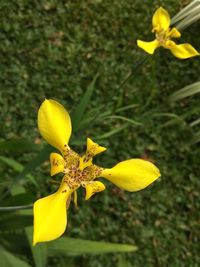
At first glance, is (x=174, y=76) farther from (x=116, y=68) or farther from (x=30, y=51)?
(x=30, y=51)

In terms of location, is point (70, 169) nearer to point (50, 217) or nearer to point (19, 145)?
point (50, 217)

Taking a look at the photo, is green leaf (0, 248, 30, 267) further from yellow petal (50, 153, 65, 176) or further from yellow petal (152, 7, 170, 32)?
yellow petal (152, 7, 170, 32)

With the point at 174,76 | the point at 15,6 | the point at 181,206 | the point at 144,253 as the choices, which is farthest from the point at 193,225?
the point at 15,6

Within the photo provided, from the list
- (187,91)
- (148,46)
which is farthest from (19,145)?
(187,91)

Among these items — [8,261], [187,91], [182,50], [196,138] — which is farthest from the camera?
[196,138]

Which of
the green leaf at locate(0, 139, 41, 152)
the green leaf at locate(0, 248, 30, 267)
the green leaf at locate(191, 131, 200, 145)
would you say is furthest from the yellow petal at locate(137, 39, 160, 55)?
the green leaf at locate(191, 131, 200, 145)

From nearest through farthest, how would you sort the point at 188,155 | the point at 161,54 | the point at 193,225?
1. the point at 193,225
2. the point at 188,155
3. the point at 161,54

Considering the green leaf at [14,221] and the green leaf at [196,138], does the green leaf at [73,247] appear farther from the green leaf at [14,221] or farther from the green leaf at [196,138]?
the green leaf at [196,138]
